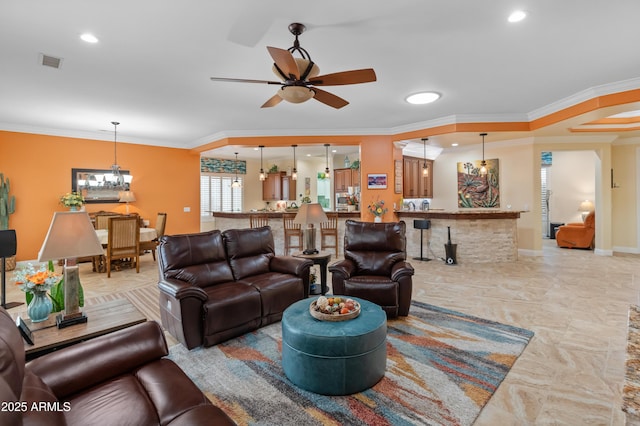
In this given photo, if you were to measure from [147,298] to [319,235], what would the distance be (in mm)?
3870

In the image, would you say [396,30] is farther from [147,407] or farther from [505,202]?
[505,202]

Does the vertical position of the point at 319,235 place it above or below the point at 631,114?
below

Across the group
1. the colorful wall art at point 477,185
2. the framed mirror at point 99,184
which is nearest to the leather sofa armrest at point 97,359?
the framed mirror at point 99,184

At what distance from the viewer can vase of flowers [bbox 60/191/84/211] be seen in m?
6.19

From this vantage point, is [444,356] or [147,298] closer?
[444,356]

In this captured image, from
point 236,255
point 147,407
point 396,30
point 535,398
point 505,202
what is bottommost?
point 535,398

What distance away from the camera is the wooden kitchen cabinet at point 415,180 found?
793 centimetres

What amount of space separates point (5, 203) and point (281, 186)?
21.4 feet

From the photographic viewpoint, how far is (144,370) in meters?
1.56

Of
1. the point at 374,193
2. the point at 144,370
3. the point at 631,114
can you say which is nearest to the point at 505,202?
the point at 631,114

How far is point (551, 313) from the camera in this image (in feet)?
11.4

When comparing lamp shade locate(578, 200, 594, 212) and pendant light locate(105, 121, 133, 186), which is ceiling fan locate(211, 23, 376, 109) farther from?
lamp shade locate(578, 200, 594, 212)

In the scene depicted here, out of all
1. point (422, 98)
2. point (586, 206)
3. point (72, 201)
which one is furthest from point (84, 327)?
point (586, 206)

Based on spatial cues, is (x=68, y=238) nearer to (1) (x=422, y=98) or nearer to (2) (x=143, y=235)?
(2) (x=143, y=235)
